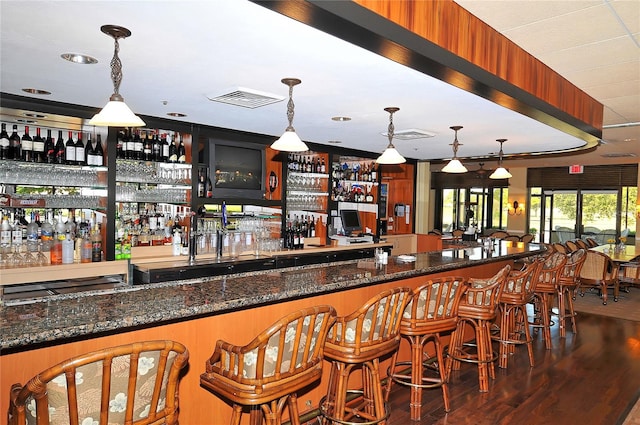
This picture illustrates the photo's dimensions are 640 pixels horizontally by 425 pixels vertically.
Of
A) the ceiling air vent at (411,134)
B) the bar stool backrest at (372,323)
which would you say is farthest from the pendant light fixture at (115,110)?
the ceiling air vent at (411,134)

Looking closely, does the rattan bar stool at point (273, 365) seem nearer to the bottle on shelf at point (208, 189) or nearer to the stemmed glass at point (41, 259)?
the stemmed glass at point (41, 259)

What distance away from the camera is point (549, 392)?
12.2ft

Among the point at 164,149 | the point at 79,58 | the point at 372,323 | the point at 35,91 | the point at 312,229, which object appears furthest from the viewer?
the point at 312,229

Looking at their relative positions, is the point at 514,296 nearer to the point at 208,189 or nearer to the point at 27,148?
the point at 208,189

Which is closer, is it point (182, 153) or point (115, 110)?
point (115, 110)

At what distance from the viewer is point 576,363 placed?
4.48 metres

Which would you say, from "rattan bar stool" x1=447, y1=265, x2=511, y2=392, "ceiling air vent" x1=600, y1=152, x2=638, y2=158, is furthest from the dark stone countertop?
"ceiling air vent" x1=600, y1=152, x2=638, y2=158

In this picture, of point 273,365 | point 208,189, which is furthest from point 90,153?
point 273,365

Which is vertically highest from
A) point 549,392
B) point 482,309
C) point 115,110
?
point 115,110

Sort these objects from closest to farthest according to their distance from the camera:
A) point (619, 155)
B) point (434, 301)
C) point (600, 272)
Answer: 1. point (434, 301)
2. point (600, 272)
3. point (619, 155)

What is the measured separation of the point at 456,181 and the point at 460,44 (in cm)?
1293

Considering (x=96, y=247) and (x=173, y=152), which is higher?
(x=173, y=152)

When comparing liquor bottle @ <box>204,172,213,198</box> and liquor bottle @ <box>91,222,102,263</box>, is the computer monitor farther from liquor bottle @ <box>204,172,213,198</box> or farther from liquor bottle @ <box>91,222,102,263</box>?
liquor bottle @ <box>91,222,102,263</box>

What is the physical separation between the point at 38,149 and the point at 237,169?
2200 mm
